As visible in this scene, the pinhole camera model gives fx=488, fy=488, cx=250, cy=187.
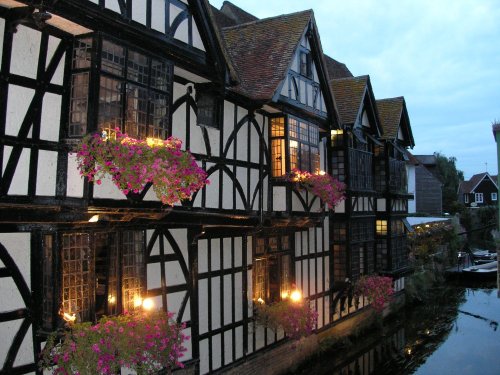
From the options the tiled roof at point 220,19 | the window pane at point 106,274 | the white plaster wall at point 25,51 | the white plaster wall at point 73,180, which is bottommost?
the window pane at point 106,274

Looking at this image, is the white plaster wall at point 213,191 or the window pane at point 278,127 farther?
the window pane at point 278,127

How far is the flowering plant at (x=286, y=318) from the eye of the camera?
13305 mm

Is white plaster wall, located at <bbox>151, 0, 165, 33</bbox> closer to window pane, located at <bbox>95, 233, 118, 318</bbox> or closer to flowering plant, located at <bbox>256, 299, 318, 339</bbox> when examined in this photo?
window pane, located at <bbox>95, 233, 118, 318</bbox>

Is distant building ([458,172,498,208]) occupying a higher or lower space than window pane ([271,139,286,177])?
higher

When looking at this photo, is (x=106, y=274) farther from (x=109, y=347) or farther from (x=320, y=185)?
(x=320, y=185)

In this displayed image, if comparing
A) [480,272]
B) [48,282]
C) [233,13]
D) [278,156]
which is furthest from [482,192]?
[48,282]

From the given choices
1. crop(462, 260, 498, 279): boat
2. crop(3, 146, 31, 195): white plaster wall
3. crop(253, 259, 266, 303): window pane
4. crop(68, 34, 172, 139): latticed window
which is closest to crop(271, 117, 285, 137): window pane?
crop(253, 259, 266, 303): window pane

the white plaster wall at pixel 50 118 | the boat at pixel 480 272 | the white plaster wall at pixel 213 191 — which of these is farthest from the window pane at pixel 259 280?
the boat at pixel 480 272

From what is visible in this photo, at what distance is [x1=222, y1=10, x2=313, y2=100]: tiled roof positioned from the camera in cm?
1309

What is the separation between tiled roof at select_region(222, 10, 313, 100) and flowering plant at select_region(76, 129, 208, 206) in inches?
190

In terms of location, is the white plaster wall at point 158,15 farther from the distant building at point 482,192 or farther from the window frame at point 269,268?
the distant building at point 482,192

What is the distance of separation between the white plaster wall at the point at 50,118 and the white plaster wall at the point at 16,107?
29 centimetres

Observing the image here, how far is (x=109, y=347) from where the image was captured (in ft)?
26.0

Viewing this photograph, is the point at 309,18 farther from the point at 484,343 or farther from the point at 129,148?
the point at 484,343
